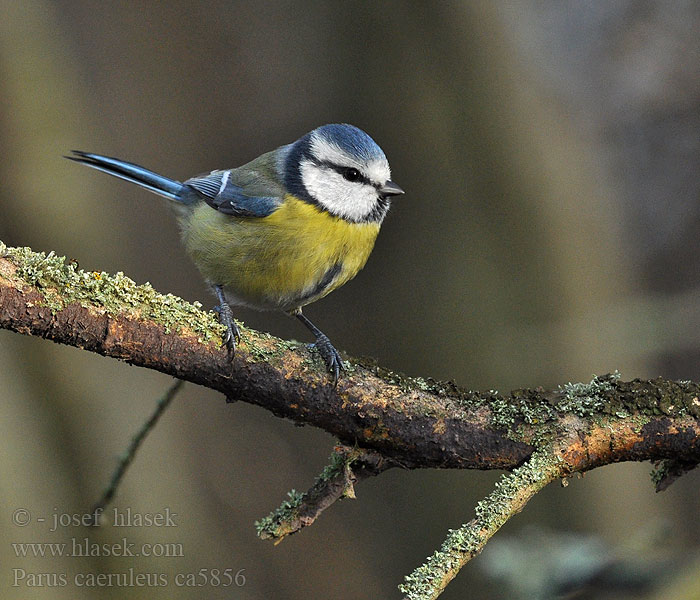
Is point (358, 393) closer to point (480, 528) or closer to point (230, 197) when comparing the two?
point (480, 528)

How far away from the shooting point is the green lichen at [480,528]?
1060mm

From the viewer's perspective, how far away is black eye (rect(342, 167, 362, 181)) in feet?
7.86

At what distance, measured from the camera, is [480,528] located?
3.75ft

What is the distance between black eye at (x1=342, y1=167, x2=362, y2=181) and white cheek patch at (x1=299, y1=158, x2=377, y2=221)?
1 cm

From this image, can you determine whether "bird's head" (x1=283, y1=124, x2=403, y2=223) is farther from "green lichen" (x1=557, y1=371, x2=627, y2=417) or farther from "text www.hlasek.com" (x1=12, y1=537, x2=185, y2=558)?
"text www.hlasek.com" (x1=12, y1=537, x2=185, y2=558)

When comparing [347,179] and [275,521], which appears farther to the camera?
[347,179]

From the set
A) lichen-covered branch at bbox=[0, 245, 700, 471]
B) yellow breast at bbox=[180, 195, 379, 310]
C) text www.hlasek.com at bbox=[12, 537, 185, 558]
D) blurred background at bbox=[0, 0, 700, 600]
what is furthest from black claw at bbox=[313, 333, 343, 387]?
text www.hlasek.com at bbox=[12, 537, 185, 558]

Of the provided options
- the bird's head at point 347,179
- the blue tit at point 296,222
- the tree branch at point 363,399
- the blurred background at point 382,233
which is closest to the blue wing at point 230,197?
the blue tit at point 296,222

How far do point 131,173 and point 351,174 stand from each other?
2.76 ft

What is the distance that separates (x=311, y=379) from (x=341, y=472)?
0.61 ft

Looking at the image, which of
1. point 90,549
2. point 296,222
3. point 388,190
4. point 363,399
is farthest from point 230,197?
point 90,549

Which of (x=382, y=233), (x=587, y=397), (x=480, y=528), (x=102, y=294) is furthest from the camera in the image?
(x=382, y=233)

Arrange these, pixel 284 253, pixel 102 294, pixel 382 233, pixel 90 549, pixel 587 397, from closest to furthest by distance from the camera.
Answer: pixel 102 294 < pixel 587 397 < pixel 284 253 < pixel 90 549 < pixel 382 233

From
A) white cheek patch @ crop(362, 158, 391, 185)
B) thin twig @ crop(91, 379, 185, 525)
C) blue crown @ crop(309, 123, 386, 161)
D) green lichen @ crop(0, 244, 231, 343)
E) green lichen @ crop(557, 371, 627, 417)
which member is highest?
blue crown @ crop(309, 123, 386, 161)
